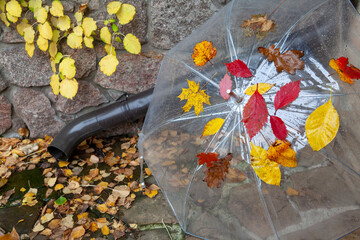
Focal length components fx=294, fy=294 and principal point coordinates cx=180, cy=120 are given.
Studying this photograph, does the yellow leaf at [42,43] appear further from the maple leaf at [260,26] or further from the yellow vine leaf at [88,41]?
the maple leaf at [260,26]

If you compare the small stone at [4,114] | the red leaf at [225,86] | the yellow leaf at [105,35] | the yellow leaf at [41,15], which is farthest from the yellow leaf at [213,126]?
the small stone at [4,114]

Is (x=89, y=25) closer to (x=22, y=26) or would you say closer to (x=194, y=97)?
(x=22, y=26)

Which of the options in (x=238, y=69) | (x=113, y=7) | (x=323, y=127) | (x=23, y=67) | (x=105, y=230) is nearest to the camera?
(x=323, y=127)

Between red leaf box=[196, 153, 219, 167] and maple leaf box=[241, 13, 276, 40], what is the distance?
0.62 m

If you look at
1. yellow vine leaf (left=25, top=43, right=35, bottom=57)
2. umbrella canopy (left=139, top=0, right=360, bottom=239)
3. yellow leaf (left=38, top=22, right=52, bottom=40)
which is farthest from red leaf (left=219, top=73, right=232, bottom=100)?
yellow vine leaf (left=25, top=43, right=35, bottom=57)

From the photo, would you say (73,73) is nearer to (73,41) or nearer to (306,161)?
(73,41)

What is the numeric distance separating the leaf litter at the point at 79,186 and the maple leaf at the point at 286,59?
1356 mm

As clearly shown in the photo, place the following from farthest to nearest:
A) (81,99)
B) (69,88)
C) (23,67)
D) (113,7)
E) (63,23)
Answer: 1. (81,99)
2. (23,67)
3. (69,88)
4. (63,23)
5. (113,7)

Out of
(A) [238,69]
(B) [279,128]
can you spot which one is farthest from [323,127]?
(A) [238,69]

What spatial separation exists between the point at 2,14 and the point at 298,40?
2.26 metres

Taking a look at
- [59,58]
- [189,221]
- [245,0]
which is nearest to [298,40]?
[245,0]

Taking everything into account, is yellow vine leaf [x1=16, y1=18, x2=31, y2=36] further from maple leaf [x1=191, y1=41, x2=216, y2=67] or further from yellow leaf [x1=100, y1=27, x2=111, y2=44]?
maple leaf [x1=191, y1=41, x2=216, y2=67]

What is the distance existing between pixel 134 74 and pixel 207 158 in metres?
1.48

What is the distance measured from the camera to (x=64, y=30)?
2422 millimetres
